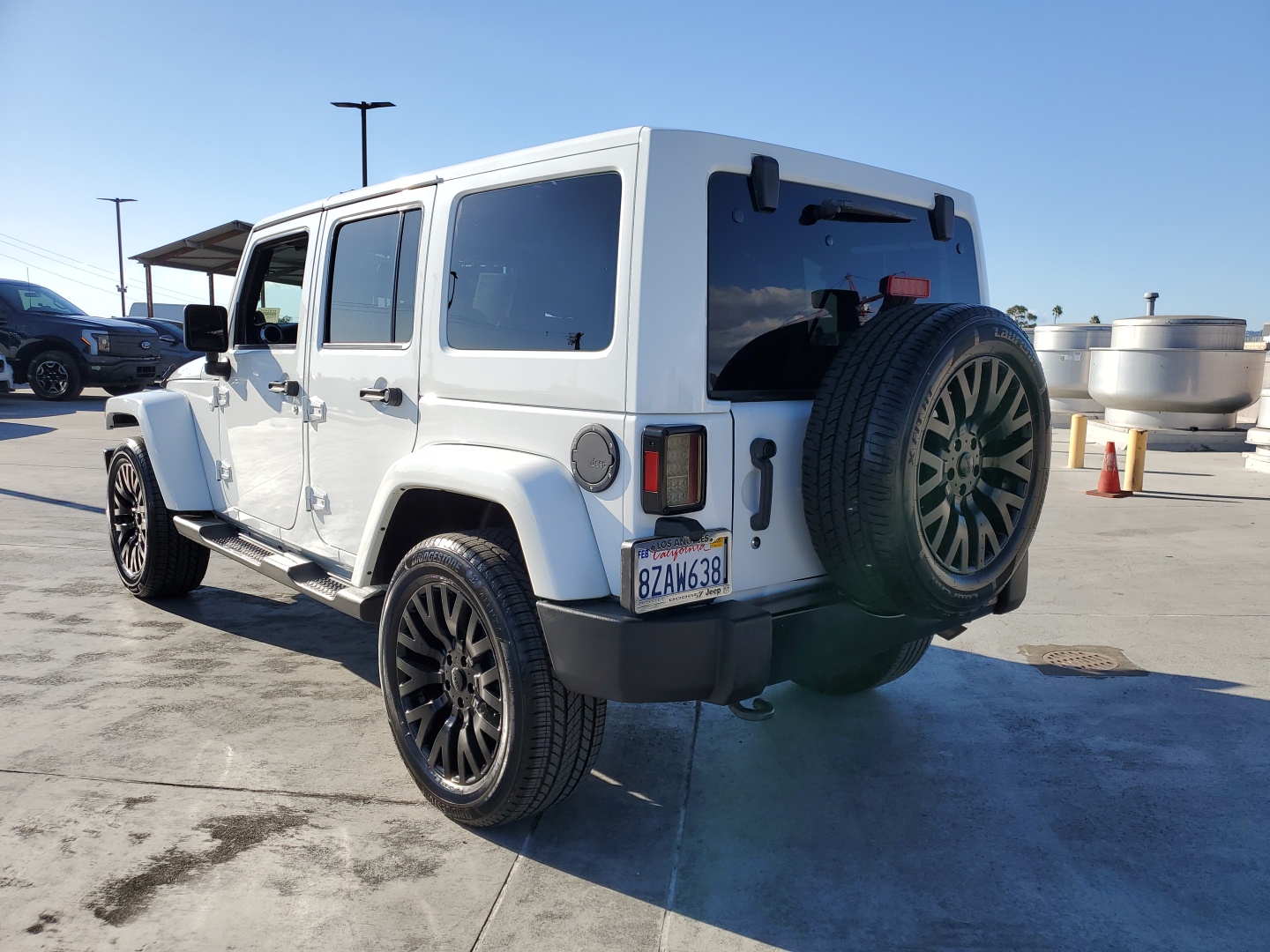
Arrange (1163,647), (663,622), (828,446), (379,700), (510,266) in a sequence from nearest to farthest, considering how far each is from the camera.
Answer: (663,622) < (828,446) < (510,266) < (379,700) < (1163,647)

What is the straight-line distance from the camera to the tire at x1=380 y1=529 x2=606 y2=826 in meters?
2.81

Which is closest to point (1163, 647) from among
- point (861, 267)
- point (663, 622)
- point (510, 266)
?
point (861, 267)

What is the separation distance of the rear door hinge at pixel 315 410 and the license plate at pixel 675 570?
6.13 feet

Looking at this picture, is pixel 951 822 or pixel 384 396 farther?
pixel 384 396

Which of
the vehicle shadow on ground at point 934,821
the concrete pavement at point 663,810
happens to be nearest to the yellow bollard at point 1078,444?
the concrete pavement at point 663,810

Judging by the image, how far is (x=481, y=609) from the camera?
2.88 metres

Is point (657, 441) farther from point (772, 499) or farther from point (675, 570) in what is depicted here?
point (772, 499)

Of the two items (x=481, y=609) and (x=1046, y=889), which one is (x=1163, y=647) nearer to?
(x=1046, y=889)

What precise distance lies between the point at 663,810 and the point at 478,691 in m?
0.78

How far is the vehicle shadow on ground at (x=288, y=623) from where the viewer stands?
15.8ft

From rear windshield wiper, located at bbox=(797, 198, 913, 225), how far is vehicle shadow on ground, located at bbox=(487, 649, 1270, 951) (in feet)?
6.32

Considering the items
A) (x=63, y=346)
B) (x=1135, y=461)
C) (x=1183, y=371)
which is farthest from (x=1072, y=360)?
(x=63, y=346)

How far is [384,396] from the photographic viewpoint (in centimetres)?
349

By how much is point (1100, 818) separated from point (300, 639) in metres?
3.73
